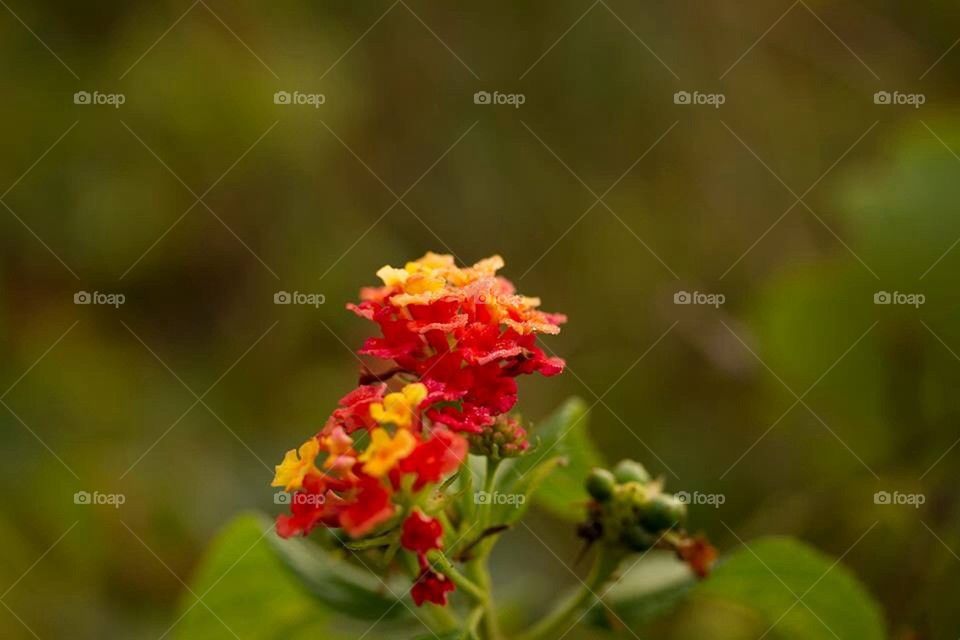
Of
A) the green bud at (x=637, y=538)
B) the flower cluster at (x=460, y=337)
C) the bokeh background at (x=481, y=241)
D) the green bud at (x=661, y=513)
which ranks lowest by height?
the green bud at (x=637, y=538)

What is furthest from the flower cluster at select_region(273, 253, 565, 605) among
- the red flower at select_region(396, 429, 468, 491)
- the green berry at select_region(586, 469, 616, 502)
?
the green berry at select_region(586, 469, 616, 502)

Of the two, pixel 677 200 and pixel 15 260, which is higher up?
pixel 677 200

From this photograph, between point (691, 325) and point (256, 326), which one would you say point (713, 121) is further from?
point (256, 326)

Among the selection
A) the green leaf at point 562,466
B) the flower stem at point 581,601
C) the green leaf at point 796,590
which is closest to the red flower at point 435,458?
the green leaf at point 562,466

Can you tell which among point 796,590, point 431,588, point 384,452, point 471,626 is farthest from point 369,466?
point 796,590

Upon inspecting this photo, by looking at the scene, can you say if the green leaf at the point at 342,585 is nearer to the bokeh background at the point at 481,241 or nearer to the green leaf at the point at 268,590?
the green leaf at the point at 268,590

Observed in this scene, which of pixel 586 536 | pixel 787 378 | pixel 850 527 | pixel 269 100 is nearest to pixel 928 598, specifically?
pixel 850 527
